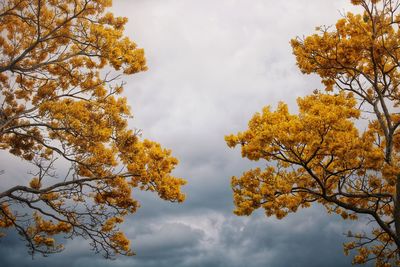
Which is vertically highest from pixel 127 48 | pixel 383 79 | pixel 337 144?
pixel 127 48

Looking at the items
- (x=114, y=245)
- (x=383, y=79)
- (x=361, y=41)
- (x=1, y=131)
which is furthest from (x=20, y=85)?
(x=383, y=79)

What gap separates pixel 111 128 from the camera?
466 inches

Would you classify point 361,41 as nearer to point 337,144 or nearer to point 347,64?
point 347,64

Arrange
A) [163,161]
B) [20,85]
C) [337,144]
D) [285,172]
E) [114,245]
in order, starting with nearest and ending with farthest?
[337,144] < [163,161] < [285,172] < [114,245] < [20,85]

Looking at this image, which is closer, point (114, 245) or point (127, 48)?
point (127, 48)

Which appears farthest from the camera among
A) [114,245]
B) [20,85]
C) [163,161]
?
[20,85]

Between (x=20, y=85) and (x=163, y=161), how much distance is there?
6827mm

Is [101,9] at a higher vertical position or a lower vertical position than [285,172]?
higher

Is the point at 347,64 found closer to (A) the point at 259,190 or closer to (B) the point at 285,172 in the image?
(B) the point at 285,172

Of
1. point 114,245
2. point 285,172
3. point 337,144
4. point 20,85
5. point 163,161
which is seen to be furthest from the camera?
point 20,85

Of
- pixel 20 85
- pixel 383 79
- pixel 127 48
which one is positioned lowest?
pixel 383 79

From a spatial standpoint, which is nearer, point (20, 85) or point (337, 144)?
point (337, 144)

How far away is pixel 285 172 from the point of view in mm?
12312

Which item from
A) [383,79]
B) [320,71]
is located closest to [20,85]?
[320,71]
